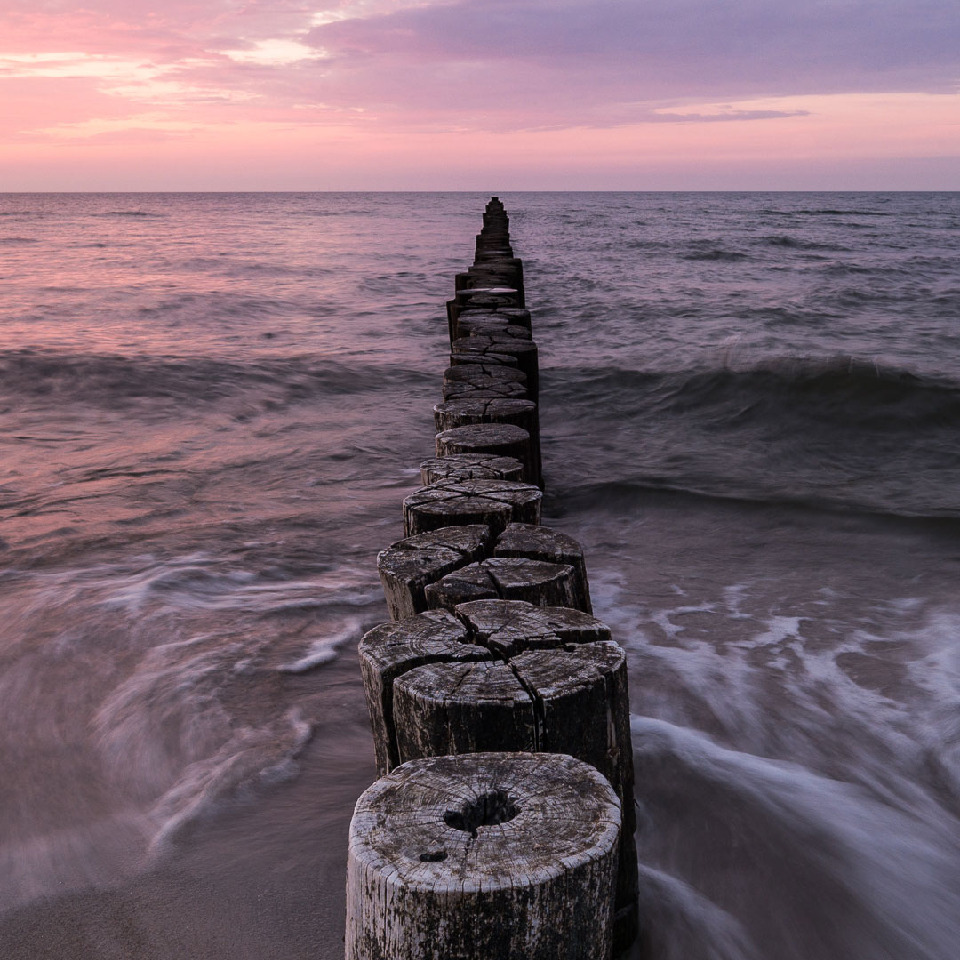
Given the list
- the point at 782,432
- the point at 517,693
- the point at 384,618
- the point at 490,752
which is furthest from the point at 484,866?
the point at 782,432

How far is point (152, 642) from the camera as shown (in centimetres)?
397

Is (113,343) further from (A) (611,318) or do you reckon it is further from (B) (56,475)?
(A) (611,318)

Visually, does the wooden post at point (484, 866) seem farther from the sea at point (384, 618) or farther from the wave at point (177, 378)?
the wave at point (177, 378)

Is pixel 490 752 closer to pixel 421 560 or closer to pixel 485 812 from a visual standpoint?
pixel 485 812

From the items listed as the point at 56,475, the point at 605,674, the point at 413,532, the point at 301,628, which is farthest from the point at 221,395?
the point at 605,674

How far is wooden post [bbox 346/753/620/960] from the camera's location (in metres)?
1.07

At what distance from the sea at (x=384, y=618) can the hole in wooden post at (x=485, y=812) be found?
116cm

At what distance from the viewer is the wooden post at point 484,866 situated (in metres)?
1.07

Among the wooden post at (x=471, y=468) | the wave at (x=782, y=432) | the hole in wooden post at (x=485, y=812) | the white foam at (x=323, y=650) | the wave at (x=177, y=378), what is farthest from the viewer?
the wave at (x=177, y=378)

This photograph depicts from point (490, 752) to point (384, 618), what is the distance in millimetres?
2943

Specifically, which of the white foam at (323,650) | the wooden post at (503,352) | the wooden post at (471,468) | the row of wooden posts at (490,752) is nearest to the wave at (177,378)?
the wooden post at (503,352)

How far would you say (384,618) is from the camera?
4262mm

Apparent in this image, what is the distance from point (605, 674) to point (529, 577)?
0.42 meters

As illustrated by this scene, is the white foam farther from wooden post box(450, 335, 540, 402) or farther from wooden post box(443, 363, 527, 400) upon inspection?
wooden post box(450, 335, 540, 402)
